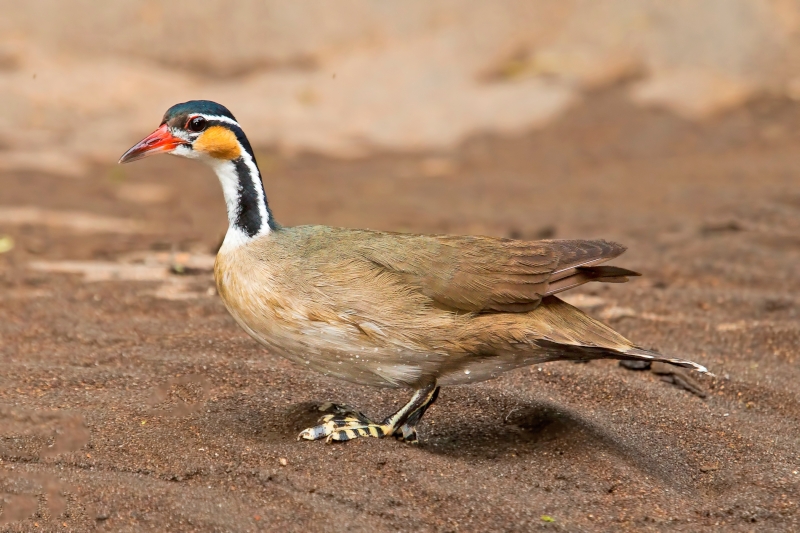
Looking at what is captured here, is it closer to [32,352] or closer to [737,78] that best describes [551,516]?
[32,352]

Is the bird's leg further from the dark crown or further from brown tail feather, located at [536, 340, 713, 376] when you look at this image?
the dark crown

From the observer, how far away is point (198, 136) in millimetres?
4723

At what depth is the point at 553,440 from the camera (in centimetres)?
465

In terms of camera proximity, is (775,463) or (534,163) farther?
(534,163)

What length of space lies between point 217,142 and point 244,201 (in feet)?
0.97

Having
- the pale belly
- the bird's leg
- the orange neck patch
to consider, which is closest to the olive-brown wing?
the pale belly

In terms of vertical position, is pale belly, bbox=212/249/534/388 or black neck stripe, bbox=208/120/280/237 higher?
black neck stripe, bbox=208/120/280/237

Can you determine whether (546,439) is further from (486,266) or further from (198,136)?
(198,136)

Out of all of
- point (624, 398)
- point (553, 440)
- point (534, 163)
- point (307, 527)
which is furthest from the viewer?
point (534, 163)

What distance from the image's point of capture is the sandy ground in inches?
158

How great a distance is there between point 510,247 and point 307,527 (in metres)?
1.55

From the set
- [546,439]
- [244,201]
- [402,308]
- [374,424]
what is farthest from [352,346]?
[546,439]

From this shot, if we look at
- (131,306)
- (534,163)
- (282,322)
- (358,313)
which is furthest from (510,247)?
(534,163)

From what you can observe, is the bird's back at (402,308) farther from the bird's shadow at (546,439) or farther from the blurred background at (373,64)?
the blurred background at (373,64)
